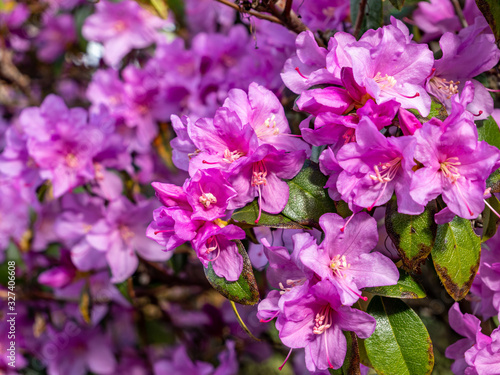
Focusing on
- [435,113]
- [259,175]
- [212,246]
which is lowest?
[212,246]

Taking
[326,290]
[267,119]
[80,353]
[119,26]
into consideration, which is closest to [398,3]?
[267,119]

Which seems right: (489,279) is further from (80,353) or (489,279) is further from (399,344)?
(80,353)

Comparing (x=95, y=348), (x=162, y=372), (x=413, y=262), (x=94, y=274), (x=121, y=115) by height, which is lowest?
(x=95, y=348)

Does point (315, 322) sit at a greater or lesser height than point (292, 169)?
lesser

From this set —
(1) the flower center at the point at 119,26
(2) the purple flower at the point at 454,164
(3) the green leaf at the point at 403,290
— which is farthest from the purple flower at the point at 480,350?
(1) the flower center at the point at 119,26

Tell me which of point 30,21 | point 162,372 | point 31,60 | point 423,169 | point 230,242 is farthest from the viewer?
point 31,60

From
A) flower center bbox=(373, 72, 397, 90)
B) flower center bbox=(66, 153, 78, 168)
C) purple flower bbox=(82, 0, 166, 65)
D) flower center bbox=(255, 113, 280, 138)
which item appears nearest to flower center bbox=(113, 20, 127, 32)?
purple flower bbox=(82, 0, 166, 65)

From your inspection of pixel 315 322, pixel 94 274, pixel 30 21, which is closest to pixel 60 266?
pixel 94 274

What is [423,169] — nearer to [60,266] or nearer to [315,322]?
[315,322]
